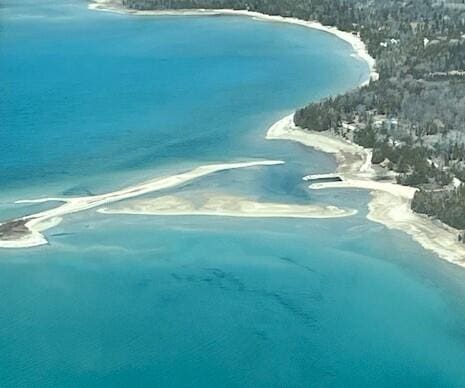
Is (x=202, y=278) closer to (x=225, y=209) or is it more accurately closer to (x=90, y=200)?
(x=225, y=209)

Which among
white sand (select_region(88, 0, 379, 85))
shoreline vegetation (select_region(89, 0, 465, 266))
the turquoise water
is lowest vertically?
the turquoise water

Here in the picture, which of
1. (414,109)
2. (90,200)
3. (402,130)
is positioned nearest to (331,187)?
(402,130)

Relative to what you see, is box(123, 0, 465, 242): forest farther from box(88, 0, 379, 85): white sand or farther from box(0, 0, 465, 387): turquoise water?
box(0, 0, 465, 387): turquoise water

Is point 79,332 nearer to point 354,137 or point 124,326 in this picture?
point 124,326

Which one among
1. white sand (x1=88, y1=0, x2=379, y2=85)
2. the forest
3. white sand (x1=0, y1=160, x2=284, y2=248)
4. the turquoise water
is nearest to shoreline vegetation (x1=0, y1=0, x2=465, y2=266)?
white sand (x1=0, y1=160, x2=284, y2=248)

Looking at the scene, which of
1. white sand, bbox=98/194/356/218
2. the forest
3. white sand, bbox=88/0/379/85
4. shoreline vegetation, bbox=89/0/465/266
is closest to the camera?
shoreline vegetation, bbox=89/0/465/266

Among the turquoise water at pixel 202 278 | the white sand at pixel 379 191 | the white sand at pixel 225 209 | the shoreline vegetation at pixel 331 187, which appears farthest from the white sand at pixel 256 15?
the white sand at pixel 225 209
